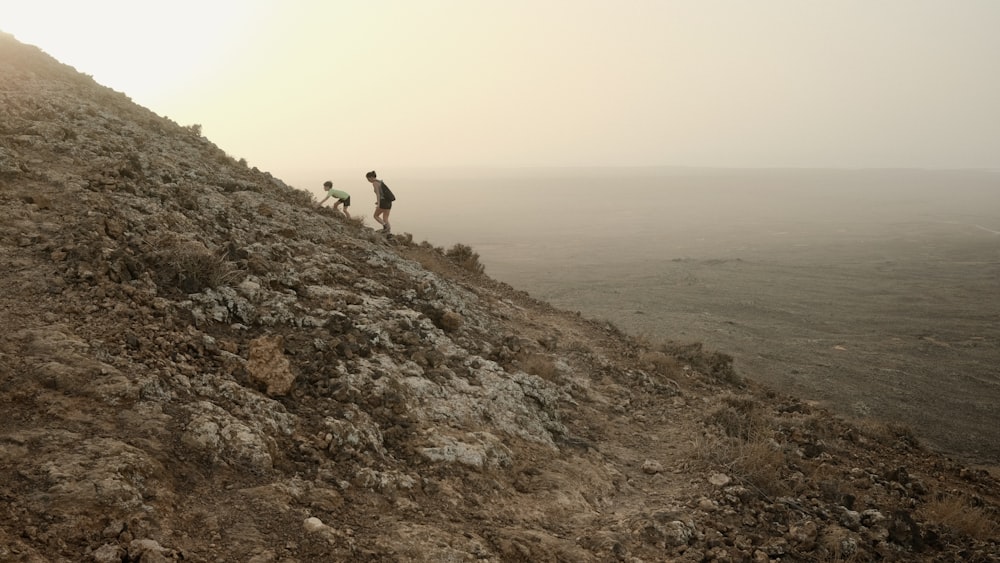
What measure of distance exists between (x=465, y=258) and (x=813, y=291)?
84.8 feet

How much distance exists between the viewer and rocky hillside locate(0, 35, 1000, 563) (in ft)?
12.4

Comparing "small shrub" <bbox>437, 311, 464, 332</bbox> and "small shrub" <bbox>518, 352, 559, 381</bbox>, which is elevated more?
"small shrub" <bbox>437, 311, 464, 332</bbox>

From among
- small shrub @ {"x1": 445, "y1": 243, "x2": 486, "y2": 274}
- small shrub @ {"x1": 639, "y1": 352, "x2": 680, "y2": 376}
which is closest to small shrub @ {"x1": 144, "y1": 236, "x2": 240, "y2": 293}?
small shrub @ {"x1": 639, "y1": 352, "x2": 680, "y2": 376}

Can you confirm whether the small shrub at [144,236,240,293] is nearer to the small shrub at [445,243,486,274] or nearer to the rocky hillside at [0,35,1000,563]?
the rocky hillside at [0,35,1000,563]

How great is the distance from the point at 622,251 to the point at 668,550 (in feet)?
201

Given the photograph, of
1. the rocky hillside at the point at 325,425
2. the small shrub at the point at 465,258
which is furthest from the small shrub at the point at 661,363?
the small shrub at the point at 465,258

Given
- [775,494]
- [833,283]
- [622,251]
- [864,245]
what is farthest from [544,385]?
[864,245]

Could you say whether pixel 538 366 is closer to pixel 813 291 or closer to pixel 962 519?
pixel 962 519

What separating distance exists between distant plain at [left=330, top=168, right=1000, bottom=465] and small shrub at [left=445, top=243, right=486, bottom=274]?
208 inches

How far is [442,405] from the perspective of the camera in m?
6.34

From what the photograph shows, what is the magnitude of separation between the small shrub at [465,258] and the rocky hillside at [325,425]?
464 centimetres

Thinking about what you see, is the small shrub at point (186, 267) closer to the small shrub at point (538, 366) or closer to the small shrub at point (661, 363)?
the small shrub at point (538, 366)

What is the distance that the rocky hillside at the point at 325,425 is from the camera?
12.4ft

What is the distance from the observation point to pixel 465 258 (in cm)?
1509
